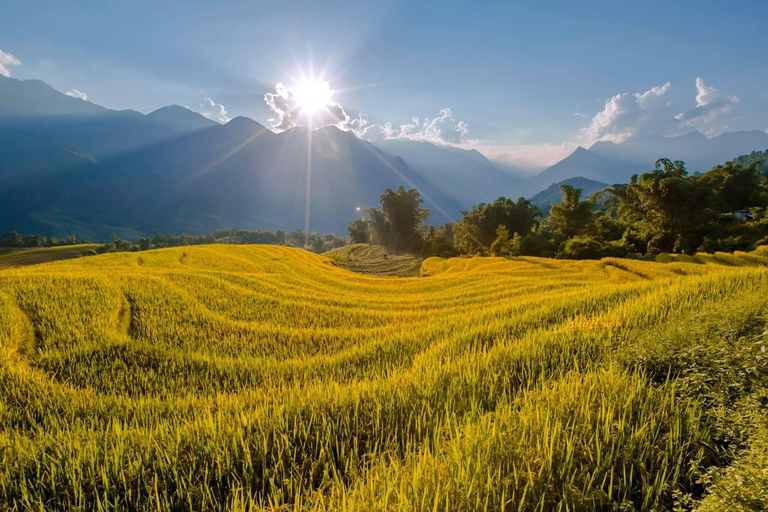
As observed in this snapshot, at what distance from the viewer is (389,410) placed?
2.45 m

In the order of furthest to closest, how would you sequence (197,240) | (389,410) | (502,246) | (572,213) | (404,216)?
(197,240) < (404,216) < (502,246) < (572,213) < (389,410)

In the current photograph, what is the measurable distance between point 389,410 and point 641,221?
32363 mm

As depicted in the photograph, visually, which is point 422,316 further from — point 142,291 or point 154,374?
point 142,291

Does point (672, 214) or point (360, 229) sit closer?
point (672, 214)

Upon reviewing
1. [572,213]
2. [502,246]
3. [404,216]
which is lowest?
[502,246]

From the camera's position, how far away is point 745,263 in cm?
1182

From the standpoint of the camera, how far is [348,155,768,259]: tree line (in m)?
20.6

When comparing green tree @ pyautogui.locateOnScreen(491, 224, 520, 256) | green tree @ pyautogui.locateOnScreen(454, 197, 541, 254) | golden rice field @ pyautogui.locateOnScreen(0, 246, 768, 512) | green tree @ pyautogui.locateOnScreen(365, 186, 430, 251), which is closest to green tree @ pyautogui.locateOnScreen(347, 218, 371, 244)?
green tree @ pyautogui.locateOnScreen(365, 186, 430, 251)

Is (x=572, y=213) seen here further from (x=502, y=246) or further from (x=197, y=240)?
(x=197, y=240)

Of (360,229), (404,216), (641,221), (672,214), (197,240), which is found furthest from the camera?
(197,240)

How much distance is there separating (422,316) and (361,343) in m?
2.33

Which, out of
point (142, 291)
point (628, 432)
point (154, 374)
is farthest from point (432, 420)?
point (142, 291)

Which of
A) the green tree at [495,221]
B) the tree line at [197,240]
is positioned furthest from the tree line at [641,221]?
the tree line at [197,240]

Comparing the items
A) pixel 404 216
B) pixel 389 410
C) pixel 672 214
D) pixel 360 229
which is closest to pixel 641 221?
pixel 672 214
